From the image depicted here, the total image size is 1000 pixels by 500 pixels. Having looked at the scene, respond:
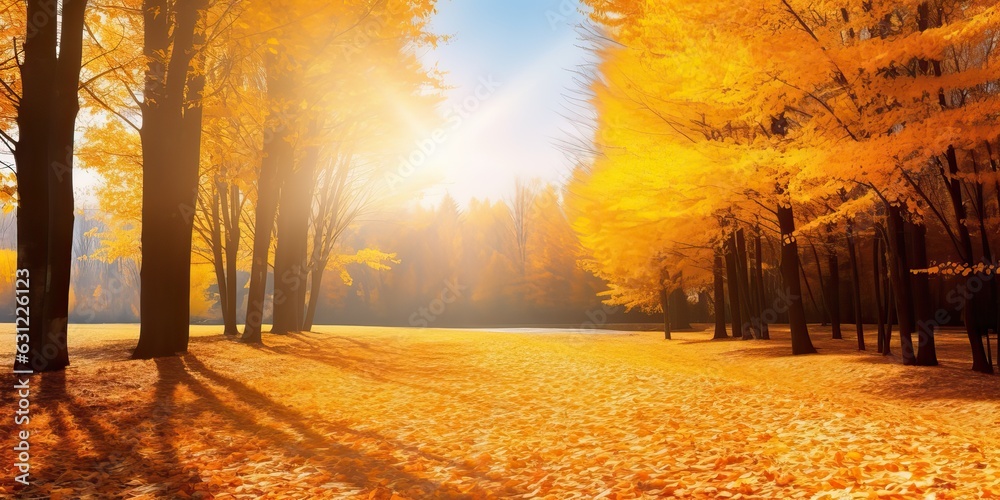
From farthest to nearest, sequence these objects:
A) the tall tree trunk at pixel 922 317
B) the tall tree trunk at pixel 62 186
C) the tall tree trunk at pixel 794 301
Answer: the tall tree trunk at pixel 794 301
the tall tree trunk at pixel 922 317
the tall tree trunk at pixel 62 186

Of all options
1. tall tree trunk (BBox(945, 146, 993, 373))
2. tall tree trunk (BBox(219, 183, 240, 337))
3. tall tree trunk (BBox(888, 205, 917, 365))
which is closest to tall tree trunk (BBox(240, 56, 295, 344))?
tall tree trunk (BBox(219, 183, 240, 337))

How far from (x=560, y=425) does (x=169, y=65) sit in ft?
26.5

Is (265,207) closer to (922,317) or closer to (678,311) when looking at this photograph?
(922,317)

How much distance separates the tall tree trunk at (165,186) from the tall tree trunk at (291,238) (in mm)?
6047

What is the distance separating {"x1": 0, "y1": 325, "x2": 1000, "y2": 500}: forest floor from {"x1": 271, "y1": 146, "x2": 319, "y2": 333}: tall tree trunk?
6.24 m

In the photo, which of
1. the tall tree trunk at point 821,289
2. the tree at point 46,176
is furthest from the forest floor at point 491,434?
the tall tree trunk at point 821,289

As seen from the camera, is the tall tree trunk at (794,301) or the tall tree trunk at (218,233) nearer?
the tall tree trunk at (794,301)

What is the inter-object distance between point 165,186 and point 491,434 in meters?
6.75

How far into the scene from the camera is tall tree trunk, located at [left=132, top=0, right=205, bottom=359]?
9156 millimetres

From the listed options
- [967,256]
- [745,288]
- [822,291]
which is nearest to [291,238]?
[745,288]

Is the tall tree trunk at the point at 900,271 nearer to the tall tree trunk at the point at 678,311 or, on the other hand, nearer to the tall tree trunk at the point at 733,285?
the tall tree trunk at the point at 733,285

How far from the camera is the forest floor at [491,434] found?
13.5ft

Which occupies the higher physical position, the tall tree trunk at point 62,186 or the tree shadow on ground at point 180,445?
the tall tree trunk at point 62,186

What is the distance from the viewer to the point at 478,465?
4832 millimetres
